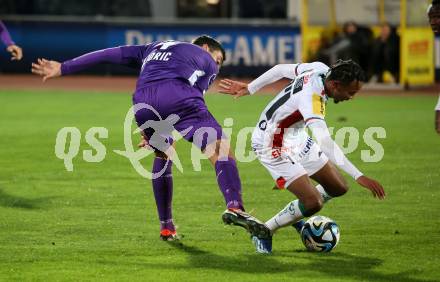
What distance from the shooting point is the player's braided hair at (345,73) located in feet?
27.5

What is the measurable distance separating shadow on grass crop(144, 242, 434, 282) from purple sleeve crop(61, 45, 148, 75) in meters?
1.85

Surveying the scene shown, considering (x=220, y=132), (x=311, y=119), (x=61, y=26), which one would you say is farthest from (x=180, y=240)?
(x=61, y=26)

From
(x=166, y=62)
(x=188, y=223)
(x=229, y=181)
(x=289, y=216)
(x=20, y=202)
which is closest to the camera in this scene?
(x=229, y=181)

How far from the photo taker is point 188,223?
1033cm

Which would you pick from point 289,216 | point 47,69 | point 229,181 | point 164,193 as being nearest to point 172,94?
point 229,181

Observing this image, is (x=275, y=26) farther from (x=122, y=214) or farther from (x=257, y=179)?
(x=122, y=214)

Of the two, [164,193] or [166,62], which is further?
[164,193]

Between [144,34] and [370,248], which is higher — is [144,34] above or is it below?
below

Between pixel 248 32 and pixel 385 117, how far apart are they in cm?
1003

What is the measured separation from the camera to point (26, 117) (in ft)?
68.1

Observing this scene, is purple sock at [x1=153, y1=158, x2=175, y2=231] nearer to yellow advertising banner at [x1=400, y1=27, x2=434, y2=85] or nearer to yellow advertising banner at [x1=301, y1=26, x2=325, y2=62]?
yellow advertising banner at [x1=400, y1=27, x2=434, y2=85]

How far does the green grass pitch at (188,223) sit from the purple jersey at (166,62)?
153 centimetres

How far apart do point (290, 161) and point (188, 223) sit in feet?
6.52

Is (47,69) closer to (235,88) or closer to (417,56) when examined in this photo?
(235,88)
